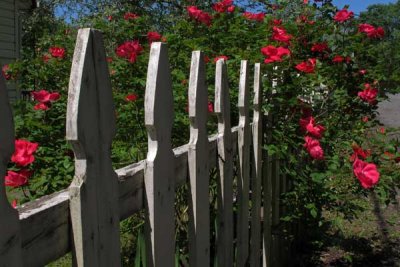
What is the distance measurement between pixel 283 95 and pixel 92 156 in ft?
6.72

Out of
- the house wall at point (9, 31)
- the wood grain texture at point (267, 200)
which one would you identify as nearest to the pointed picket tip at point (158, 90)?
the wood grain texture at point (267, 200)

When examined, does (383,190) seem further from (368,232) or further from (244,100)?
(368,232)

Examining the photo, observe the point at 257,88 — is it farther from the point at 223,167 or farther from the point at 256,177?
the point at 223,167

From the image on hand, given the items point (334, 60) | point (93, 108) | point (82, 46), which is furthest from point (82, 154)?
point (334, 60)

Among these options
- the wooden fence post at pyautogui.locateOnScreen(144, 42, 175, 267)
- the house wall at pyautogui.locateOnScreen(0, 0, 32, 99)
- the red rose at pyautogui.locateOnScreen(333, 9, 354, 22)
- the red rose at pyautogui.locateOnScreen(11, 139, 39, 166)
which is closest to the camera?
the wooden fence post at pyautogui.locateOnScreen(144, 42, 175, 267)

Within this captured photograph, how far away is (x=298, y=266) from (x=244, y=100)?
1.83 metres

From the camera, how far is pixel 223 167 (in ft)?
6.22

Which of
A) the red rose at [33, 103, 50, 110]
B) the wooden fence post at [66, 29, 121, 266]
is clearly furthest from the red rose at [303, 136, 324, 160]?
the wooden fence post at [66, 29, 121, 266]

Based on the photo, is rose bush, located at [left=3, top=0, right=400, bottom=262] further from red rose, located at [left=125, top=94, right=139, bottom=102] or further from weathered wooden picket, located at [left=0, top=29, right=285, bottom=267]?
weathered wooden picket, located at [left=0, top=29, right=285, bottom=267]

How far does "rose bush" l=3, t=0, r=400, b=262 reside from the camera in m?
2.35

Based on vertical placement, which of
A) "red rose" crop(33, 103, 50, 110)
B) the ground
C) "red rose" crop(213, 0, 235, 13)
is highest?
"red rose" crop(213, 0, 235, 13)

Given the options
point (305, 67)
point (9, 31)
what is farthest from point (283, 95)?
point (9, 31)

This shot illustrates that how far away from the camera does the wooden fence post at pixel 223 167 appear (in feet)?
6.16

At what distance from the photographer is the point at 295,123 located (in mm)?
2906
